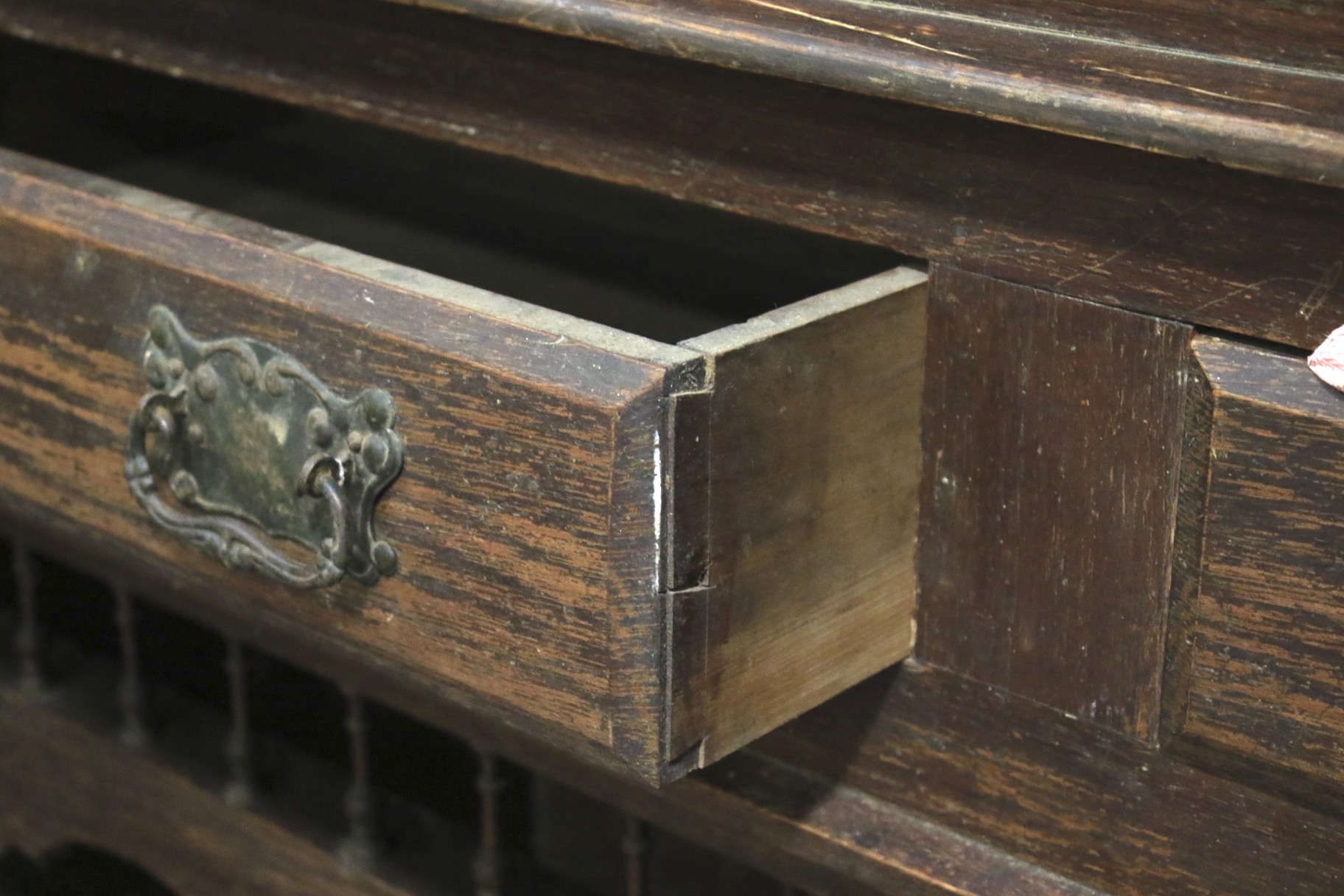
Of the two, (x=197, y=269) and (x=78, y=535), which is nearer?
(x=197, y=269)

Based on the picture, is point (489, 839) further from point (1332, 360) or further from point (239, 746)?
point (1332, 360)

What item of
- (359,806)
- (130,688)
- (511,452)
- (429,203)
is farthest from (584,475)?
(130,688)

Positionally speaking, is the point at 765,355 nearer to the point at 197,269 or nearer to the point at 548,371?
the point at 548,371

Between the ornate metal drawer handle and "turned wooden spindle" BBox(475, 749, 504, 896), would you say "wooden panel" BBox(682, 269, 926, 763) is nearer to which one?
the ornate metal drawer handle

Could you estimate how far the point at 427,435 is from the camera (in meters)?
0.59

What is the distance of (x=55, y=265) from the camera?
0.71 meters

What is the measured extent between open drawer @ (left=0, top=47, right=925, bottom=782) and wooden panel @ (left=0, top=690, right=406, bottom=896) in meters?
0.29

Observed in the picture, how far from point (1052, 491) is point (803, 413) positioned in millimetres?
96

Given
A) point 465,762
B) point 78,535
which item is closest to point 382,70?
point 78,535

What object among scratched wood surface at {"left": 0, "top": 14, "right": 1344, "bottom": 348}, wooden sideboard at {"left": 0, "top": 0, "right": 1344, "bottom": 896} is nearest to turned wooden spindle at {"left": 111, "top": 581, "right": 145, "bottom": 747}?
wooden sideboard at {"left": 0, "top": 0, "right": 1344, "bottom": 896}

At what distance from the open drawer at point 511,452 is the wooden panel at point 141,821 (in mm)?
286

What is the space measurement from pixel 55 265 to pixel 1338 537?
0.50 metres

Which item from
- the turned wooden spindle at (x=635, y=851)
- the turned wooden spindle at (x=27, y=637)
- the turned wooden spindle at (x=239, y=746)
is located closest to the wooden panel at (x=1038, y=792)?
the turned wooden spindle at (x=635, y=851)

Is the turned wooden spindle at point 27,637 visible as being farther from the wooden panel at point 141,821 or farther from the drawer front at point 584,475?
the drawer front at point 584,475
